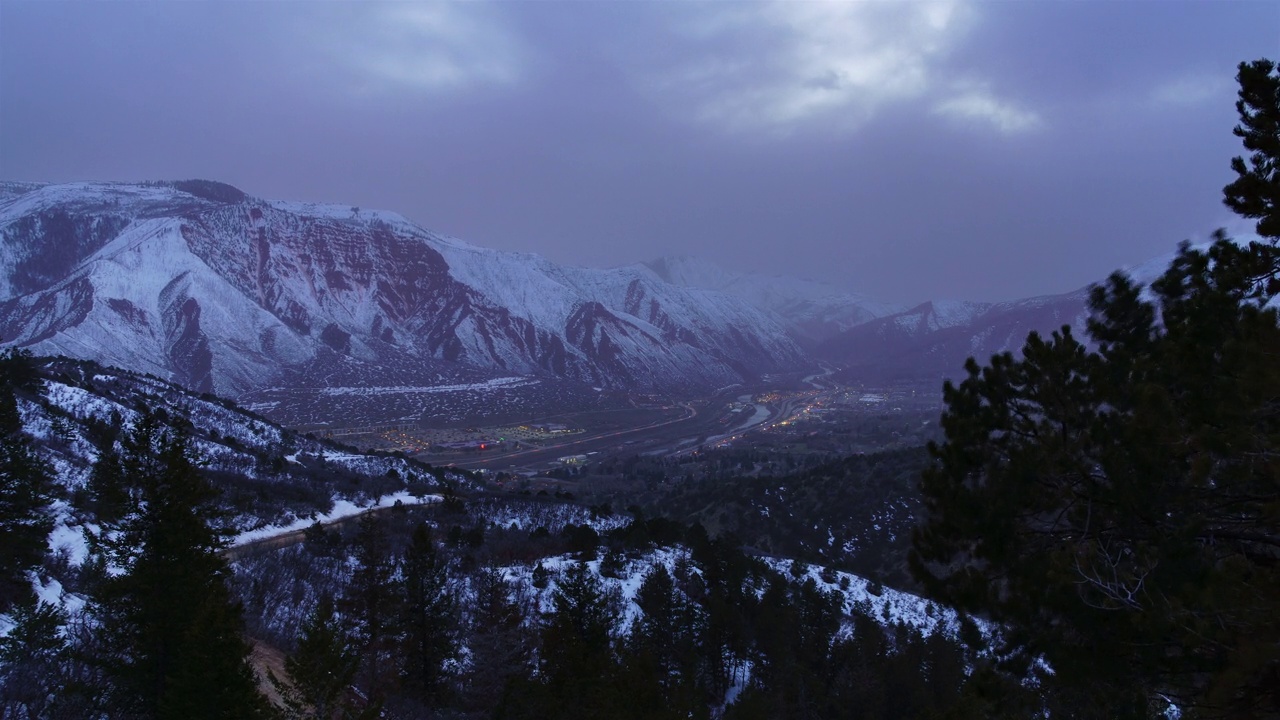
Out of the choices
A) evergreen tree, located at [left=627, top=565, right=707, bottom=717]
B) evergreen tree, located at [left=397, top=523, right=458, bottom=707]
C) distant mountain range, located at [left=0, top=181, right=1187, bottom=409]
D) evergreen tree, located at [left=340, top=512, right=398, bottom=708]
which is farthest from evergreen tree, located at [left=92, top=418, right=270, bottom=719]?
distant mountain range, located at [left=0, top=181, right=1187, bottom=409]

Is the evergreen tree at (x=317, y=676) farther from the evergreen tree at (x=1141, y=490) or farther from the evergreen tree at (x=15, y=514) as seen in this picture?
the evergreen tree at (x=1141, y=490)

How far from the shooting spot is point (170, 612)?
32.7ft

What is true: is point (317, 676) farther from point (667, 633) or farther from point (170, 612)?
point (667, 633)

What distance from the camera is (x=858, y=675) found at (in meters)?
20.6

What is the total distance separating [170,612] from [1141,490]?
42.9 ft

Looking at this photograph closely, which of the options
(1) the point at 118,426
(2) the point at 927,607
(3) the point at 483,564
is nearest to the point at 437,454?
(1) the point at 118,426

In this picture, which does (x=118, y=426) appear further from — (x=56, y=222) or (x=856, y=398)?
(x=56, y=222)

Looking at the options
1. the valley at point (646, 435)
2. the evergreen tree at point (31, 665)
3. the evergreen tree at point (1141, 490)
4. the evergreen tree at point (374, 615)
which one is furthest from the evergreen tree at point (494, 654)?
the valley at point (646, 435)

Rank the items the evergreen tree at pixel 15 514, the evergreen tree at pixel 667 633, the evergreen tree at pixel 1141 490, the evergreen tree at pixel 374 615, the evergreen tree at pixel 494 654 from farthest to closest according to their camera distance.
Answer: the evergreen tree at pixel 667 633 → the evergreen tree at pixel 494 654 → the evergreen tree at pixel 374 615 → the evergreen tree at pixel 15 514 → the evergreen tree at pixel 1141 490

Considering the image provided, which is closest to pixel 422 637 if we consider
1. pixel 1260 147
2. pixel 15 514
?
pixel 15 514

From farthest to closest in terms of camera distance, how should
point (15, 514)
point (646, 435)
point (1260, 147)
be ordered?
point (646, 435) → point (15, 514) → point (1260, 147)

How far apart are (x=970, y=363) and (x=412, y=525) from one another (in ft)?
101

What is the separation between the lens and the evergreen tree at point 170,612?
887cm

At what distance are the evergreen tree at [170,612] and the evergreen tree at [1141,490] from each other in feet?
31.8
